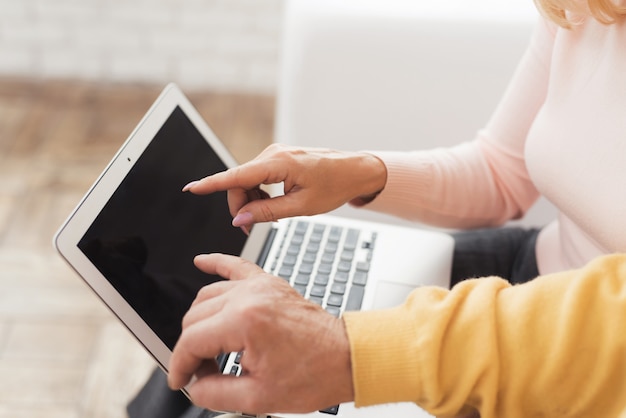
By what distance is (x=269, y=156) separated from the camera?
692mm

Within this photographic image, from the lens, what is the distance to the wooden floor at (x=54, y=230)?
1317 millimetres

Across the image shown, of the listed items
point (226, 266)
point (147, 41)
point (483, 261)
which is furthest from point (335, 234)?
point (147, 41)

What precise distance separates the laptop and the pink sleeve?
52mm

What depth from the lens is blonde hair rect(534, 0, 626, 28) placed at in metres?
0.68

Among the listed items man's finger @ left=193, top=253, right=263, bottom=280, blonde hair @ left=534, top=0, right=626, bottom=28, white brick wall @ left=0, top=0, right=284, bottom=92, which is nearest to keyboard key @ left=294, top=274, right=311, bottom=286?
man's finger @ left=193, top=253, right=263, bottom=280

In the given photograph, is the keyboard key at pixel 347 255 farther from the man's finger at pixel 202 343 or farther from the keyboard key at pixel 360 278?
the man's finger at pixel 202 343

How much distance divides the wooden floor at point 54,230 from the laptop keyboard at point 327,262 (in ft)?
1.99

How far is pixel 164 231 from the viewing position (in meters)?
0.74

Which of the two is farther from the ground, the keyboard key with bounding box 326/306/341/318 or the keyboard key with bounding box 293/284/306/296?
the keyboard key with bounding box 293/284/306/296

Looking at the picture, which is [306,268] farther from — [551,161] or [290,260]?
[551,161]

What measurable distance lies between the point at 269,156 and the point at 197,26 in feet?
4.96

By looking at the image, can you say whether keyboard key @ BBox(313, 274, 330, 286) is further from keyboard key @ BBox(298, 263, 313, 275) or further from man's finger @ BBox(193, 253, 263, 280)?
man's finger @ BBox(193, 253, 263, 280)

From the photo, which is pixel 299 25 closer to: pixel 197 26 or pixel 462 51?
pixel 462 51

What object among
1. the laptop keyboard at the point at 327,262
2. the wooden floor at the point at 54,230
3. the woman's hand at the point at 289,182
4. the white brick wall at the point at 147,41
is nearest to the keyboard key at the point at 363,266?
the laptop keyboard at the point at 327,262
